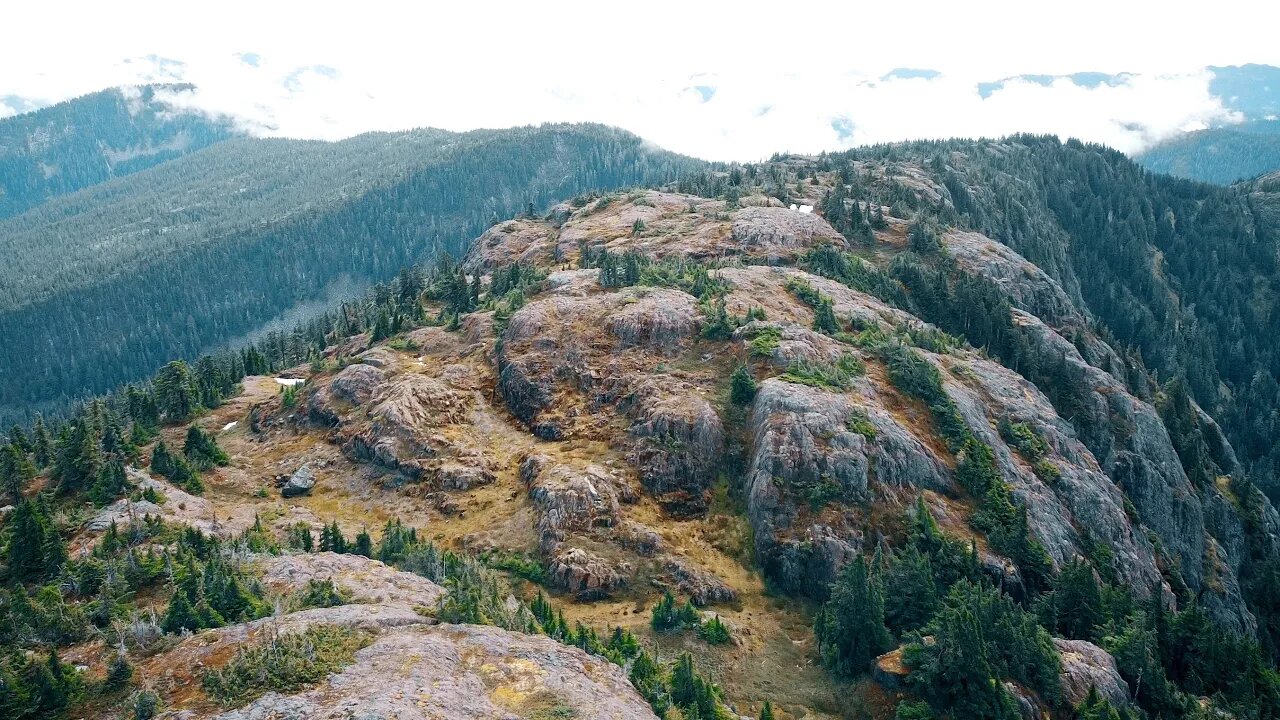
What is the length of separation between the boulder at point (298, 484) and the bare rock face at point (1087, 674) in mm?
53672

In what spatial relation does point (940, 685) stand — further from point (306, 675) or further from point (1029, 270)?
point (1029, 270)

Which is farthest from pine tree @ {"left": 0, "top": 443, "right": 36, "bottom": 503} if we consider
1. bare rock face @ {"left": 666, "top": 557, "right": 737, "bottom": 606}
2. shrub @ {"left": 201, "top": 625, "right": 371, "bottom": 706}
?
bare rock face @ {"left": 666, "top": 557, "right": 737, "bottom": 606}

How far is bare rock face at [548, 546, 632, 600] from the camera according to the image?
56.0 metres

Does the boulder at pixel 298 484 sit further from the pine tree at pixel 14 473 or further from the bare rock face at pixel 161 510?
the pine tree at pixel 14 473

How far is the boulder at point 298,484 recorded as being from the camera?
66.3 m

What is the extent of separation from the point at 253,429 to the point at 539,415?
26.5 metres

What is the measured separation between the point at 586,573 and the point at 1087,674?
30.4 m

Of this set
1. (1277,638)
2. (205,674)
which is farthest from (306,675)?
(1277,638)

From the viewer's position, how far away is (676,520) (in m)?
63.2

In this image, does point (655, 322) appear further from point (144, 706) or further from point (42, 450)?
point (144, 706)

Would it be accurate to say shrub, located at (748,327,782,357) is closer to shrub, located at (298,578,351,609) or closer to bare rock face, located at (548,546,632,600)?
bare rock face, located at (548,546,632,600)

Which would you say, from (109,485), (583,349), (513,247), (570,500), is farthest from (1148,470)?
(109,485)

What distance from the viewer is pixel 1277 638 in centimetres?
8875

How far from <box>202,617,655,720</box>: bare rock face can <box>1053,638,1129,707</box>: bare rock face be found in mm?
24912
